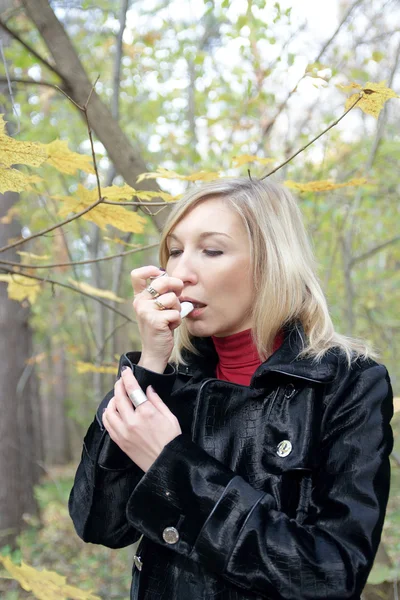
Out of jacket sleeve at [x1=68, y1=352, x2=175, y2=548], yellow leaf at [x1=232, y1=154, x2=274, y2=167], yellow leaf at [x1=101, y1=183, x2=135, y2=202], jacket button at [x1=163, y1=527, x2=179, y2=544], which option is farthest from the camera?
yellow leaf at [x1=232, y1=154, x2=274, y2=167]

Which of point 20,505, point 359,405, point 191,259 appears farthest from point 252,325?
point 20,505

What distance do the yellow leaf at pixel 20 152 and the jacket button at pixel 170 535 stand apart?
0.88m

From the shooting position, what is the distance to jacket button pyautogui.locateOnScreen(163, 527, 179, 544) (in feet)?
4.15

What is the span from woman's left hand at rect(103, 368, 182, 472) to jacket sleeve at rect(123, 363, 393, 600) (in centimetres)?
3

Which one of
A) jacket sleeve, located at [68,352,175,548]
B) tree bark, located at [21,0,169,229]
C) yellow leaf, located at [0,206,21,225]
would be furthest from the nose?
yellow leaf, located at [0,206,21,225]

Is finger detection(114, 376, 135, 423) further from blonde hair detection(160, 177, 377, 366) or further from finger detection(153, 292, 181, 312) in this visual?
blonde hair detection(160, 177, 377, 366)

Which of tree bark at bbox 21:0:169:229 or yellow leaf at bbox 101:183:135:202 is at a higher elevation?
tree bark at bbox 21:0:169:229

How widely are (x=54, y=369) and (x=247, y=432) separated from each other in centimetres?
1569

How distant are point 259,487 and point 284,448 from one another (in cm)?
11

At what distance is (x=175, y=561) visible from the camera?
1.39 meters

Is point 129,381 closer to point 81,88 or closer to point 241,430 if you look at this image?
point 241,430

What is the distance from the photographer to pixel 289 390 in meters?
1.40

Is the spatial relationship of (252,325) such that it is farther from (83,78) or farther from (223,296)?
(83,78)

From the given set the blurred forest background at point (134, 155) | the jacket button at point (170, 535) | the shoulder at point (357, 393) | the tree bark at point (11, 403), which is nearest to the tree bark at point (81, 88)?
the blurred forest background at point (134, 155)
